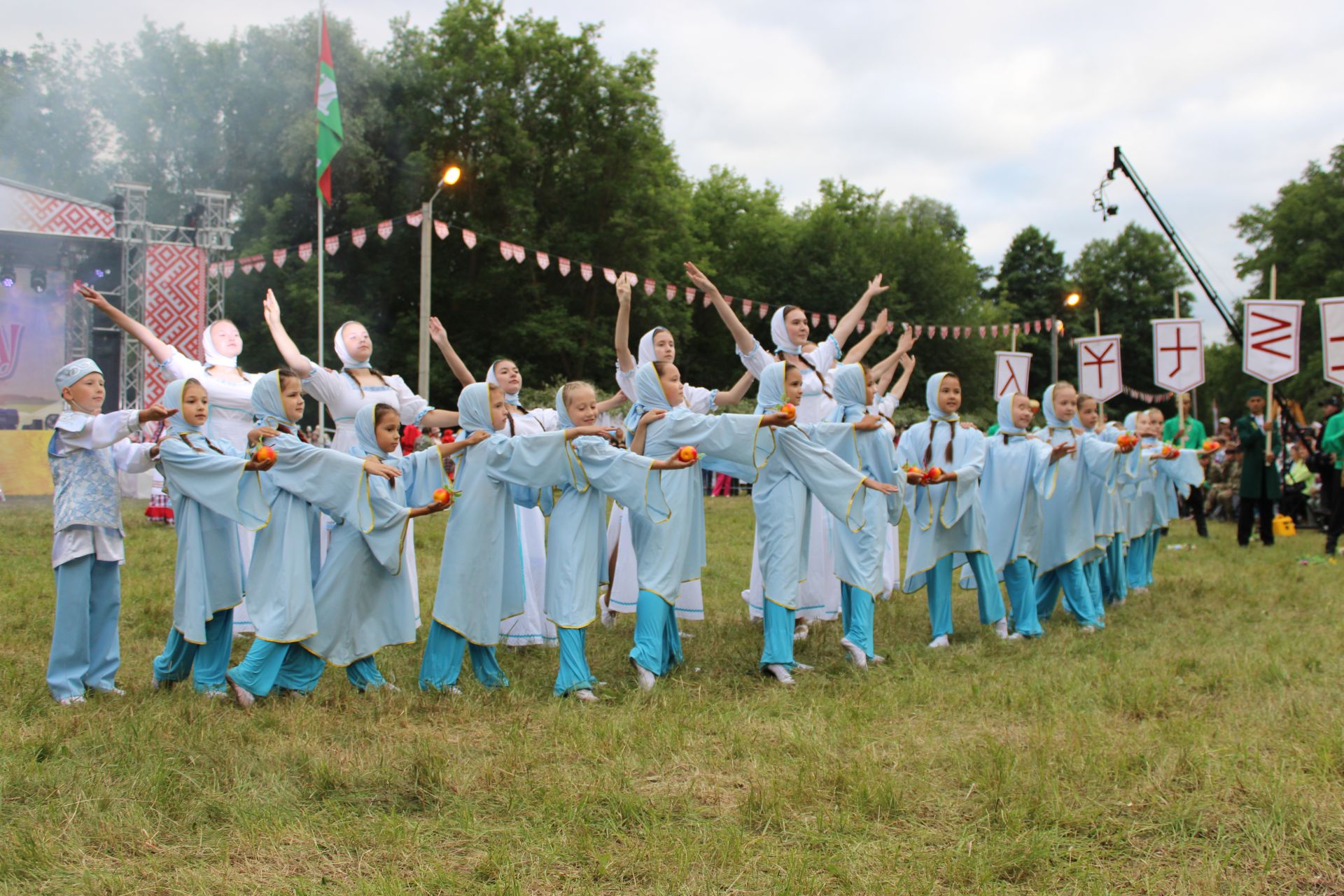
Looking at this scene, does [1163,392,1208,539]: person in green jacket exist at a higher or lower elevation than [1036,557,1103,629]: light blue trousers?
higher

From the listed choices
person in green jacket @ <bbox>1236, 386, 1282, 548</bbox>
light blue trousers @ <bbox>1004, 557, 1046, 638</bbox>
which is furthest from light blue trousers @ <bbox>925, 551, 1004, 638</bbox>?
person in green jacket @ <bbox>1236, 386, 1282, 548</bbox>

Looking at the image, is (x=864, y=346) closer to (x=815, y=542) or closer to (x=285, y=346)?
(x=815, y=542)

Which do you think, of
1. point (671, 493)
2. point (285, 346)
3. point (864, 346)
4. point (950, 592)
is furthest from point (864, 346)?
point (285, 346)

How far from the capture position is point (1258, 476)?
14.8 meters

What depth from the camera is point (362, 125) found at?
3148 cm

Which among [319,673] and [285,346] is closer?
[319,673]

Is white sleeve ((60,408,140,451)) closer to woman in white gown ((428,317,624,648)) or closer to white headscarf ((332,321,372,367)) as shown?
white headscarf ((332,321,372,367))

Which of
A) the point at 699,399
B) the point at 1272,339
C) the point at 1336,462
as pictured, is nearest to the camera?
the point at 699,399

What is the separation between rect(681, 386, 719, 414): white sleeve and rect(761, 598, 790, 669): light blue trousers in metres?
1.81

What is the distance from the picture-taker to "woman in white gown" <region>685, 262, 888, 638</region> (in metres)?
8.18

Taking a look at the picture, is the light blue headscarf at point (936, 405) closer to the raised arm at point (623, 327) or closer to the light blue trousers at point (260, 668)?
the raised arm at point (623, 327)

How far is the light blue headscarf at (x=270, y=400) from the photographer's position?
20.9 ft

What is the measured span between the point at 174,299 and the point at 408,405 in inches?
636

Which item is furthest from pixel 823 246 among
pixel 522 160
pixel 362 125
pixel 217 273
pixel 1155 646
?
pixel 1155 646
